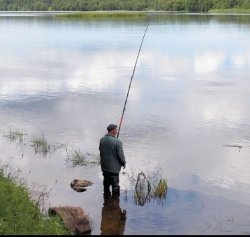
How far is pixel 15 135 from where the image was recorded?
2036 centimetres

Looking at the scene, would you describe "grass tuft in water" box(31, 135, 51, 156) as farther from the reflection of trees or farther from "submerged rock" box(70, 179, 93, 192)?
the reflection of trees

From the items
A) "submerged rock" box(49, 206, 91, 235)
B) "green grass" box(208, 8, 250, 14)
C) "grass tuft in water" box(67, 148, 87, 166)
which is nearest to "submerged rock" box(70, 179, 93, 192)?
"grass tuft in water" box(67, 148, 87, 166)

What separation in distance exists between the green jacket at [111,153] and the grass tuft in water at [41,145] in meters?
5.71

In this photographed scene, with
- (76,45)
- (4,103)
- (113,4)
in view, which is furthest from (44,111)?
(113,4)

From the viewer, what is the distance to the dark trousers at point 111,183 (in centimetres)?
1288

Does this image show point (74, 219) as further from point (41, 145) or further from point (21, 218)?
point (41, 145)

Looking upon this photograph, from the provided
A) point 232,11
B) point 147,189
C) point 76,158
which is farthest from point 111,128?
point 232,11

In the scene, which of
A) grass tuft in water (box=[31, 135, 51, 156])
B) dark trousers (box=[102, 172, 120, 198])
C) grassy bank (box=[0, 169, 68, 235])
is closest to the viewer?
grassy bank (box=[0, 169, 68, 235])

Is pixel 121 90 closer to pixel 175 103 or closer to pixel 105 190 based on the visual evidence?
pixel 175 103

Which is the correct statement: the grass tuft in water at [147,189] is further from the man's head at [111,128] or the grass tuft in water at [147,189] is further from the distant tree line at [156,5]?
the distant tree line at [156,5]

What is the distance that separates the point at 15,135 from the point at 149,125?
5654 mm

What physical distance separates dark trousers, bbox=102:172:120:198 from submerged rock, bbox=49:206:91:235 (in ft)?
Result: 5.57

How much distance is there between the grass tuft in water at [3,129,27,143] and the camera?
1984cm

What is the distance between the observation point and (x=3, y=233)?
9.42 metres
